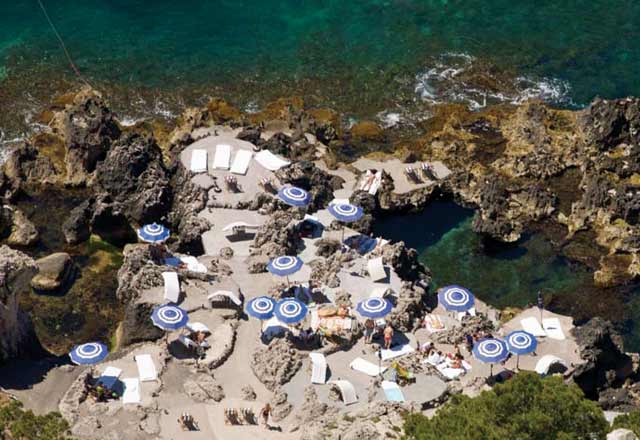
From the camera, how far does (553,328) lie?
258 ft

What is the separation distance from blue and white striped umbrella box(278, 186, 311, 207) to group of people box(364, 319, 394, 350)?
13.0m

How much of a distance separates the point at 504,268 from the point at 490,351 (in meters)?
15.1

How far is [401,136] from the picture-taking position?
10269 centimetres

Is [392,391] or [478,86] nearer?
[392,391]

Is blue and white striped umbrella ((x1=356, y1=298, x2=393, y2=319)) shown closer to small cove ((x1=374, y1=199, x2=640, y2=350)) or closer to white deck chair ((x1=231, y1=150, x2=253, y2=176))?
small cove ((x1=374, y1=199, x2=640, y2=350))

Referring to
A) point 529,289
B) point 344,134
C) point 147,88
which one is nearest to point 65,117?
point 147,88

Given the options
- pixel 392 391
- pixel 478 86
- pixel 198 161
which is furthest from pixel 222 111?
pixel 392 391

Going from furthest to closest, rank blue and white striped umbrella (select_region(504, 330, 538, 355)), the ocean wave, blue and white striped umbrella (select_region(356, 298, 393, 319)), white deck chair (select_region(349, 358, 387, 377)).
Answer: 1. the ocean wave
2. blue and white striped umbrella (select_region(356, 298, 393, 319))
3. blue and white striped umbrella (select_region(504, 330, 538, 355))
4. white deck chair (select_region(349, 358, 387, 377))

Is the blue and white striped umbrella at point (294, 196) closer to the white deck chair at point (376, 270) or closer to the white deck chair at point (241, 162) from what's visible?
the white deck chair at point (241, 162)

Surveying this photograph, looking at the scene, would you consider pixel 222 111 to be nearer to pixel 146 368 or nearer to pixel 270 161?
pixel 270 161

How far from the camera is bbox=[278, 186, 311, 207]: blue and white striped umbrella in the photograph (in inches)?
3428

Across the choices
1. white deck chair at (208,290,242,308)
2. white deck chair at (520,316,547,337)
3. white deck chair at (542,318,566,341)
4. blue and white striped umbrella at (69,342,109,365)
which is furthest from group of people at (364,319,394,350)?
blue and white striped umbrella at (69,342,109,365)

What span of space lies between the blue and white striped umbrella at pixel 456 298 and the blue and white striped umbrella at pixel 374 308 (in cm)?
375

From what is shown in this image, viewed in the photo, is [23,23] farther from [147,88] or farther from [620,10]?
[620,10]
